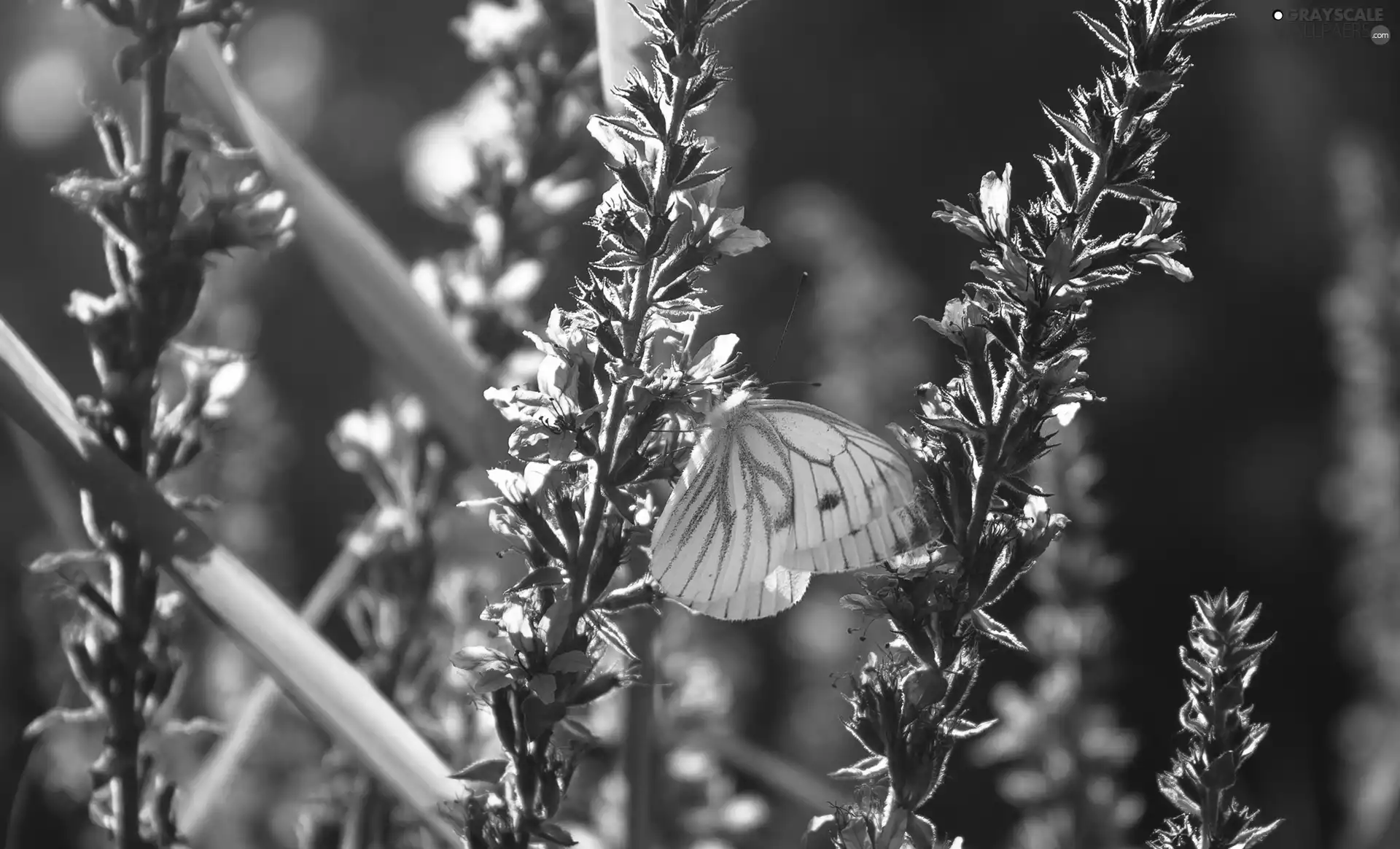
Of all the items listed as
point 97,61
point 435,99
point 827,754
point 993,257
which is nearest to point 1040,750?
point 993,257

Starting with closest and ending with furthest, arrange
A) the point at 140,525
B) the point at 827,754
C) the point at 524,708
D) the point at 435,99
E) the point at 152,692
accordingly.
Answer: the point at 524,708
the point at 140,525
the point at 152,692
the point at 827,754
the point at 435,99

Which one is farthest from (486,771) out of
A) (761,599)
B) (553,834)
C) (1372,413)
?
(1372,413)

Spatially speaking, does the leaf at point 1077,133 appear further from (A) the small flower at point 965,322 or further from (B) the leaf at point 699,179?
(B) the leaf at point 699,179

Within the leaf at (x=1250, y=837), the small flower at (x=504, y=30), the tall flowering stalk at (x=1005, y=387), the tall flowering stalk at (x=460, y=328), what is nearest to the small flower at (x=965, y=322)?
the tall flowering stalk at (x=1005, y=387)

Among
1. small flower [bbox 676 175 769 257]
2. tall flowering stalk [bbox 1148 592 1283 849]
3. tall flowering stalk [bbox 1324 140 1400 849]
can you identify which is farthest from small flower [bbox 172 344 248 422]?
tall flowering stalk [bbox 1324 140 1400 849]

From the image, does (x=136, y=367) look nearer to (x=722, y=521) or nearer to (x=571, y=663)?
(x=571, y=663)

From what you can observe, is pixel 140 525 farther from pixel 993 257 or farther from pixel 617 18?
A: pixel 617 18

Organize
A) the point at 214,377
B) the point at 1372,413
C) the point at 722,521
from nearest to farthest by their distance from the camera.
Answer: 1. the point at 214,377
2. the point at 722,521
3. the point at 1372,413
